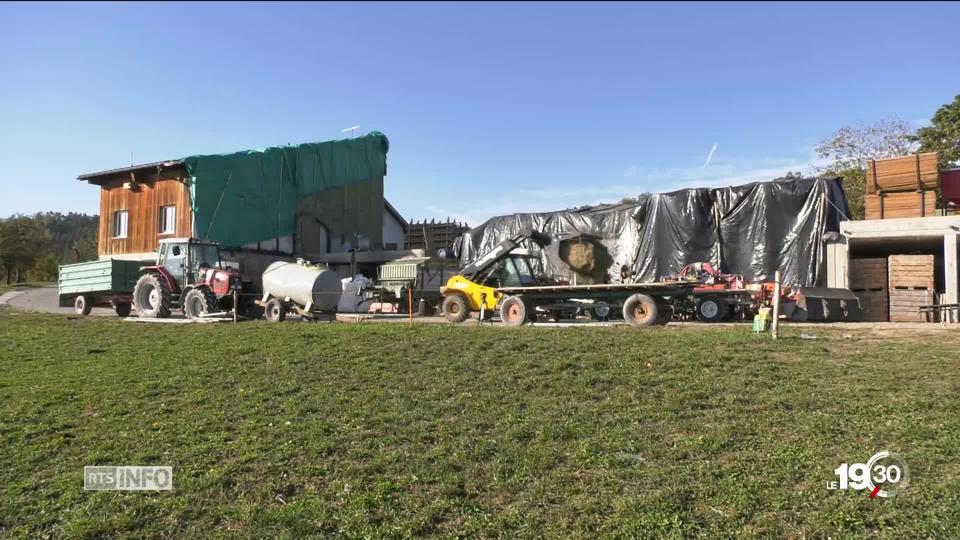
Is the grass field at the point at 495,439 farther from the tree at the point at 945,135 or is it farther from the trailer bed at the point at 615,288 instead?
the tree at the point at 945,135

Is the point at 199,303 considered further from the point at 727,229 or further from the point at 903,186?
the point at 903,186

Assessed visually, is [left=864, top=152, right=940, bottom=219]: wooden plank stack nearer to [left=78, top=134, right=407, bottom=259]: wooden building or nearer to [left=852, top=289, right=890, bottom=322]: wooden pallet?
[left=852, top=289, right=890, bottom=322]: wooden pallet

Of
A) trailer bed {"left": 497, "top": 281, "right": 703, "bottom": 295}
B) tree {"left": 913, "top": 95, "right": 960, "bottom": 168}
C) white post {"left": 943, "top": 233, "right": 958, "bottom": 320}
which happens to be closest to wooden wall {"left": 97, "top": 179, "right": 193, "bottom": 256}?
trailer bed {"left": 497, "top": 281, "right": 703, "bottom": 295}

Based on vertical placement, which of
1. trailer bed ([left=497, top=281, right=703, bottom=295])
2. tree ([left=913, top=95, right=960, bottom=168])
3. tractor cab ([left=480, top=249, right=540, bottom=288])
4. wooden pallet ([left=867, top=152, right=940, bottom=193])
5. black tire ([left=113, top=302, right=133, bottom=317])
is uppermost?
tree ([left=913, top=95, right=960, bottom=168])

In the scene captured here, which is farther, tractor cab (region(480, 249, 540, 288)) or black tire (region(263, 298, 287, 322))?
black tire (region(263, 298, 287, 322))

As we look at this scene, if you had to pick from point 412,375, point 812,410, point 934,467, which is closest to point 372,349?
point 412,375

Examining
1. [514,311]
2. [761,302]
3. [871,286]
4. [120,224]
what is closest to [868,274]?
[871,286]

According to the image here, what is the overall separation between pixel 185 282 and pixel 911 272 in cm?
2028

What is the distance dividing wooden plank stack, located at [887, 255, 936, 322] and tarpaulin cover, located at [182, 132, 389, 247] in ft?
76.0

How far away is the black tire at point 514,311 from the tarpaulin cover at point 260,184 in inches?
585

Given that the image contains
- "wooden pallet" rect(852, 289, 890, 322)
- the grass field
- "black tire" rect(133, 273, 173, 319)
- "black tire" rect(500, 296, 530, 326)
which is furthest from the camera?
"black tire" rect(133, 273, 173, 319)

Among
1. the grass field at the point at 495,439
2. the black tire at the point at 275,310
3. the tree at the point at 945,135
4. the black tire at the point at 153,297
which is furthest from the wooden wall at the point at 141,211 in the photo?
the tree at the point at 945,135

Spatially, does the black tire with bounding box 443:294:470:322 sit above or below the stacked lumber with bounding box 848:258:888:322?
below

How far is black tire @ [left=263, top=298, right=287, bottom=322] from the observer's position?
1720 cm
